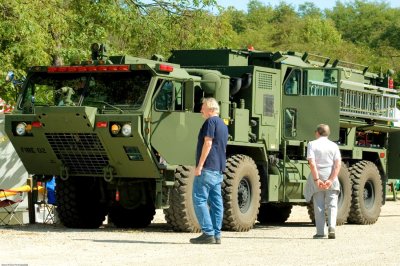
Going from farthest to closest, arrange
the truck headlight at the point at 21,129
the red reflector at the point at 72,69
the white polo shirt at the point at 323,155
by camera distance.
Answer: the red reflector at the point at 72,69
the truck headlight at the point at 21,129
the white polo shirt at the point at 323,155

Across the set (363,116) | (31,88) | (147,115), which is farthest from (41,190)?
(363,116)

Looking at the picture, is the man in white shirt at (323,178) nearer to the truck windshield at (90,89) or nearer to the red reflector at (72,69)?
the truck windshield at (90,89)

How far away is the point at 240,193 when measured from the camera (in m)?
18.9

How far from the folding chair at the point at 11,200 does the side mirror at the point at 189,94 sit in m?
4.24

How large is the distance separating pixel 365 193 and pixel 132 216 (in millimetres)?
5451

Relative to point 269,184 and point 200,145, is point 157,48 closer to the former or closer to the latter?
point 269,184

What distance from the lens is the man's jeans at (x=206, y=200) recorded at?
15117 millimetres

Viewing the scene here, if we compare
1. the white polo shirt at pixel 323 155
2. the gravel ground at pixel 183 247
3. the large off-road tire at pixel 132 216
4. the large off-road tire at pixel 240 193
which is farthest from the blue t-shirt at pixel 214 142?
the large off-road tire at pixel 132 216

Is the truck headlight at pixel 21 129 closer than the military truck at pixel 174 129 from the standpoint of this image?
No

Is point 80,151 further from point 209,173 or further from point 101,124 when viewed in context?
point 209,173

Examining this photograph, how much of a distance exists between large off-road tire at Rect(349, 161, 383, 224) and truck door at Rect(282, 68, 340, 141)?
1.83 meters

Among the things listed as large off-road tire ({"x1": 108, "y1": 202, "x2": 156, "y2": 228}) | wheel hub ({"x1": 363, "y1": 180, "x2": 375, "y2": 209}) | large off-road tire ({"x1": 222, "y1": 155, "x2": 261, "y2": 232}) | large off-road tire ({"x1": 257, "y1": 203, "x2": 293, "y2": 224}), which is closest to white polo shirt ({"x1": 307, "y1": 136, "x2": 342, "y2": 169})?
large off-road tire ({"x1": 222, "y1": 155, "x2": 261, "y2": 232})

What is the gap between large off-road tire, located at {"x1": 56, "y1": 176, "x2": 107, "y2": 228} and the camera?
18.9 m

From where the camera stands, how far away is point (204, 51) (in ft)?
67.3
